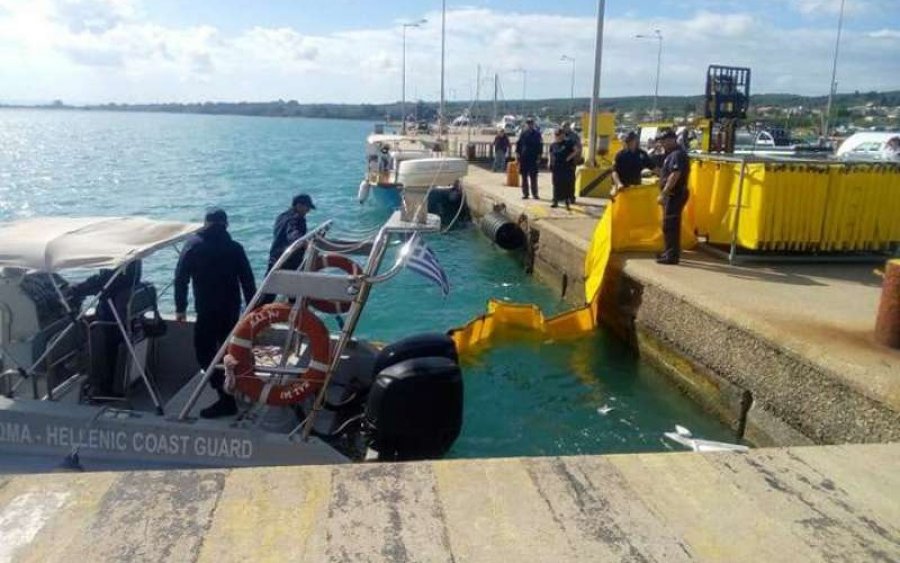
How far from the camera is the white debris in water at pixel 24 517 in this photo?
3.08 metres

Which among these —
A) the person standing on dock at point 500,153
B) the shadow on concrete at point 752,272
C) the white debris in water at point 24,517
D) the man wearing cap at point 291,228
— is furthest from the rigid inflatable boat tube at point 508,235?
the white debris in water at point 24,517

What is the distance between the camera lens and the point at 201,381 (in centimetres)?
534

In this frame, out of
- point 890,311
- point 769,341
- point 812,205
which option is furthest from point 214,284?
point 812,205

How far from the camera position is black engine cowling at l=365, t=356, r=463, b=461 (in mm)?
5066

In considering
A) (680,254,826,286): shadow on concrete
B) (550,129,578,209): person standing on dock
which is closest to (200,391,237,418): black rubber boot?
(680,254,826,286): shadow on concrete

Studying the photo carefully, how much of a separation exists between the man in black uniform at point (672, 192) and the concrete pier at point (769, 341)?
0.29 m

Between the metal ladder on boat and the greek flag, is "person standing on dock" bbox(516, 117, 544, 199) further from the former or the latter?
the greek flag

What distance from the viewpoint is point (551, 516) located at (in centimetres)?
343

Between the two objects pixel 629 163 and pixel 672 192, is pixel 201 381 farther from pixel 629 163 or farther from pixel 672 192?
pixel 629 163

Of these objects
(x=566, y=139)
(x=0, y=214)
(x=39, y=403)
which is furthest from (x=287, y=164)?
(x=39, y=403)

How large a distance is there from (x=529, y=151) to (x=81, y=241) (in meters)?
12.9

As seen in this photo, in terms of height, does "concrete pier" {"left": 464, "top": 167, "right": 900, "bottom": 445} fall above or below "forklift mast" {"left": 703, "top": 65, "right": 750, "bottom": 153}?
below

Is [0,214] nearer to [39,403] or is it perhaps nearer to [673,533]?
[39,403]

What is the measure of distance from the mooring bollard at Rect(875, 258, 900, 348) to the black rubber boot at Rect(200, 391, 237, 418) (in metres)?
5.56
